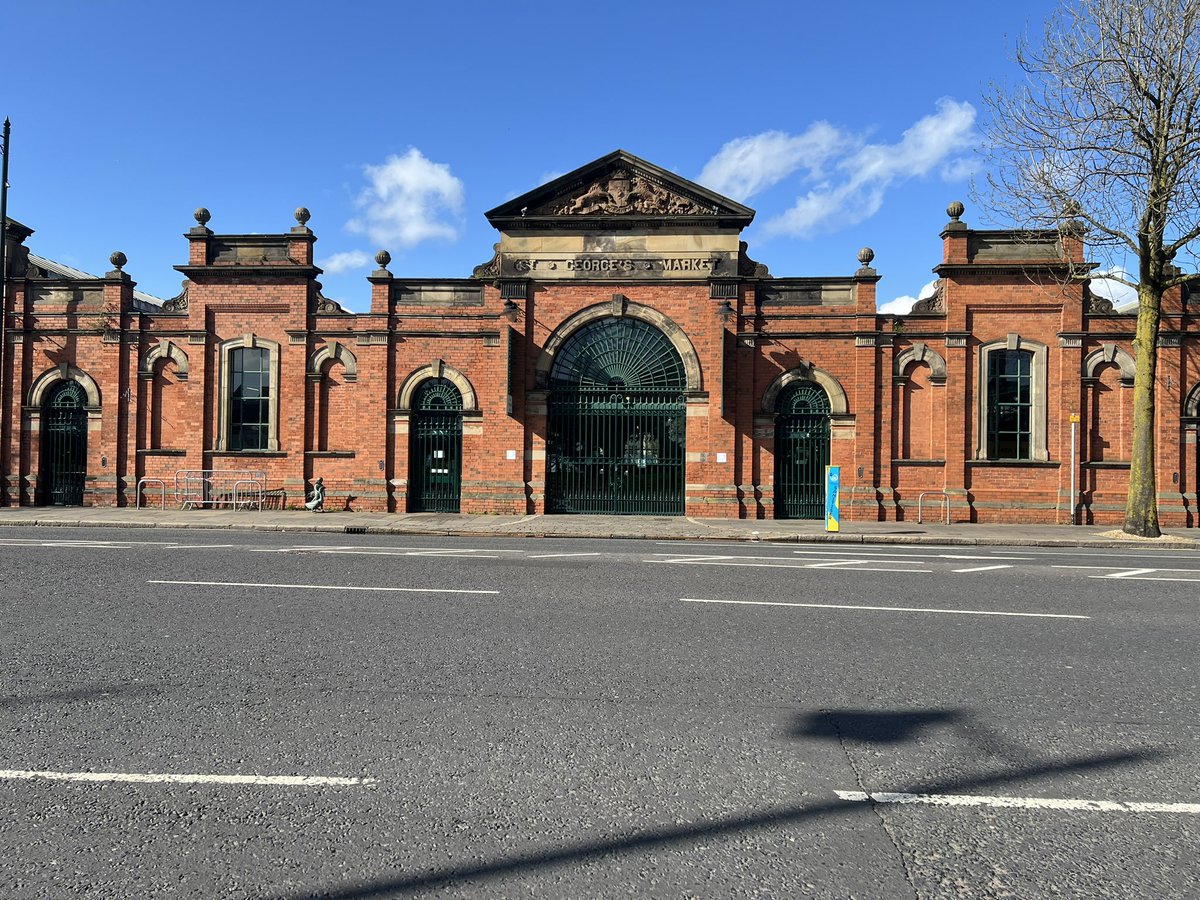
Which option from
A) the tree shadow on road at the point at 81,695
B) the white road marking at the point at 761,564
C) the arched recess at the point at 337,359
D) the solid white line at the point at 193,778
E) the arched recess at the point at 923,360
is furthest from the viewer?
the arched recess at the point at 337,359

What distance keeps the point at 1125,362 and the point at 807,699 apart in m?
18.9

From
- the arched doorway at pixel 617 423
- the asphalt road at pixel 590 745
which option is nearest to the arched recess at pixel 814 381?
the arched doorway at pixel 617 423

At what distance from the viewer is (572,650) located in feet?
19.1

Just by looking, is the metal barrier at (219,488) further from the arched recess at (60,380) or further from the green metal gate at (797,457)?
→ the green metal gate at (797,457)

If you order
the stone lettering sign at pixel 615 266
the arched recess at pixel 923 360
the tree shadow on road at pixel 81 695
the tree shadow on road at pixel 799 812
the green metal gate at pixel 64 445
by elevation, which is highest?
the stone lettering sign at pixel 615 266

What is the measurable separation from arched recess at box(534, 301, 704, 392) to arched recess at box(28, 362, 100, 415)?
1221 cm

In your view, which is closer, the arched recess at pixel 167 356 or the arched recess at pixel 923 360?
the arched recess at pixel 923 360

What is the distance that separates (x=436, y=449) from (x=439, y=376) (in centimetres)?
193

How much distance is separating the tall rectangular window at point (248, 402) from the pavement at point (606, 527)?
7.27 feet

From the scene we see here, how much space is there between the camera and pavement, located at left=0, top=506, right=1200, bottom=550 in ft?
50.8

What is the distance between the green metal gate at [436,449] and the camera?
2014 cm

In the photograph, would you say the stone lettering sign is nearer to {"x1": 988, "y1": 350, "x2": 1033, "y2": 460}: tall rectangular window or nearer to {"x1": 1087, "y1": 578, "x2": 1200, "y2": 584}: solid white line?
{"x1": 988, "y1": 350, "x2": 1033, "y2": 460}: tall rectangular window

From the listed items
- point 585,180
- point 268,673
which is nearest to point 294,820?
point 268,673

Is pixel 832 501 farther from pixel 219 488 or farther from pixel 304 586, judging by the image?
pixel 219 488
